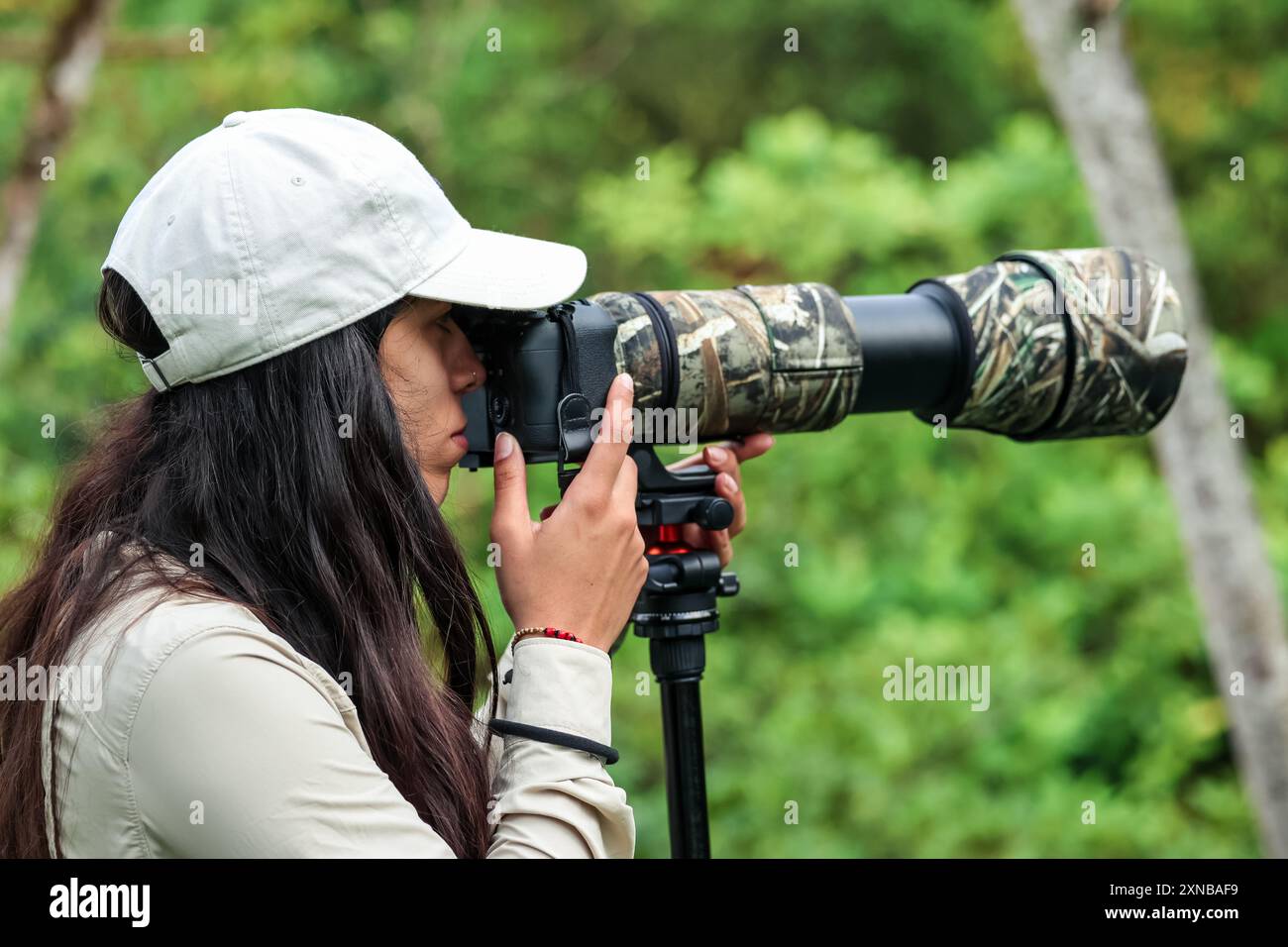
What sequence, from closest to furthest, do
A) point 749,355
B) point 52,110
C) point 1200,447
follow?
point 749,355
point 1200,447
point 52,110

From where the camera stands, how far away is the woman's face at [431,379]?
1.12 meters

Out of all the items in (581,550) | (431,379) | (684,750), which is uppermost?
(431,379)

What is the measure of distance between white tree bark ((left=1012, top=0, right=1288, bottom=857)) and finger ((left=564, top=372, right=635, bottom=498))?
2354 mm

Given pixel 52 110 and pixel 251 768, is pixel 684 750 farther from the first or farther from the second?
pixel 52 110

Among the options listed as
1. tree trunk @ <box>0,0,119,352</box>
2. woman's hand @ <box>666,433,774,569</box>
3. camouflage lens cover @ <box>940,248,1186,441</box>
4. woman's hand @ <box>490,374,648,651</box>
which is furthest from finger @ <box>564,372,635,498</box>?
tree trunk @ <box>0,0,119,352</box>

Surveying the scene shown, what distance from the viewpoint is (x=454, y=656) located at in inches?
49.9

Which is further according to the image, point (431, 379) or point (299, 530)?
point (431, 379)

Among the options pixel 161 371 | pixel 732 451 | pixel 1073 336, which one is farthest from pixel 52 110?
pixel 1073 336

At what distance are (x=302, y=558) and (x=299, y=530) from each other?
0.07 ft

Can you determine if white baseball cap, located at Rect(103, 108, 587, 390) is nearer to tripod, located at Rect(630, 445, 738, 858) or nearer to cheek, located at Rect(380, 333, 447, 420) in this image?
cheek, located at Rect(380, 333, 447, 420)

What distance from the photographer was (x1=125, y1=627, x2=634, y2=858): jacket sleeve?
2.93 ft

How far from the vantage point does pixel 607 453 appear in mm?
1163

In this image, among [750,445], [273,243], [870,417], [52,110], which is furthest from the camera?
[870,417]

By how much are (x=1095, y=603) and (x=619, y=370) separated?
120 inches
